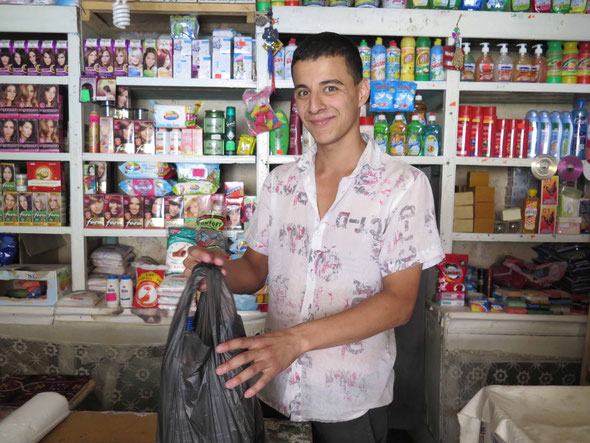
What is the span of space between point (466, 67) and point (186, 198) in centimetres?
168

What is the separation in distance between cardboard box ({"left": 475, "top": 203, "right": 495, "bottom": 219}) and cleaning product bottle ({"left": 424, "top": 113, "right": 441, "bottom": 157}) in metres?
0.40

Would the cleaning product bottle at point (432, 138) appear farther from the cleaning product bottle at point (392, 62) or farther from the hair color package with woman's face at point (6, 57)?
the hair color package with woman's face at point (6, 57)

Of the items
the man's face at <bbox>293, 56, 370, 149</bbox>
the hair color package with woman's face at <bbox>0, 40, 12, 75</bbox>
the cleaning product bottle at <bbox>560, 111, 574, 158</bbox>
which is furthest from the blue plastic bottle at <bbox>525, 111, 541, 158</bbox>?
the hair color package with woman's face at <bbox>0, 40, 12, 75</bbox>

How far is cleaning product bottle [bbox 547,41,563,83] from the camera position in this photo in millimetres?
2598

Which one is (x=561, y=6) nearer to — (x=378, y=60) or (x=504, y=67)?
(x=504, y=67)

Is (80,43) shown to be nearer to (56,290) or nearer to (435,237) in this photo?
(56,290)

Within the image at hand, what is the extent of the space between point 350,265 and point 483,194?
1709mm

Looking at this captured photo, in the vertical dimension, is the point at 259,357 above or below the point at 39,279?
above

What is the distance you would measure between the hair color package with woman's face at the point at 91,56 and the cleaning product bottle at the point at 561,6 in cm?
246

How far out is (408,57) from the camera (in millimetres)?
2561

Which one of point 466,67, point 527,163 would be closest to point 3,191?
point 466,67

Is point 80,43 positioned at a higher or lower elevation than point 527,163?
higher

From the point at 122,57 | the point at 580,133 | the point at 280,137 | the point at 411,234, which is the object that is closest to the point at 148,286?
the point at 280,137

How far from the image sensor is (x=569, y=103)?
2.99m
